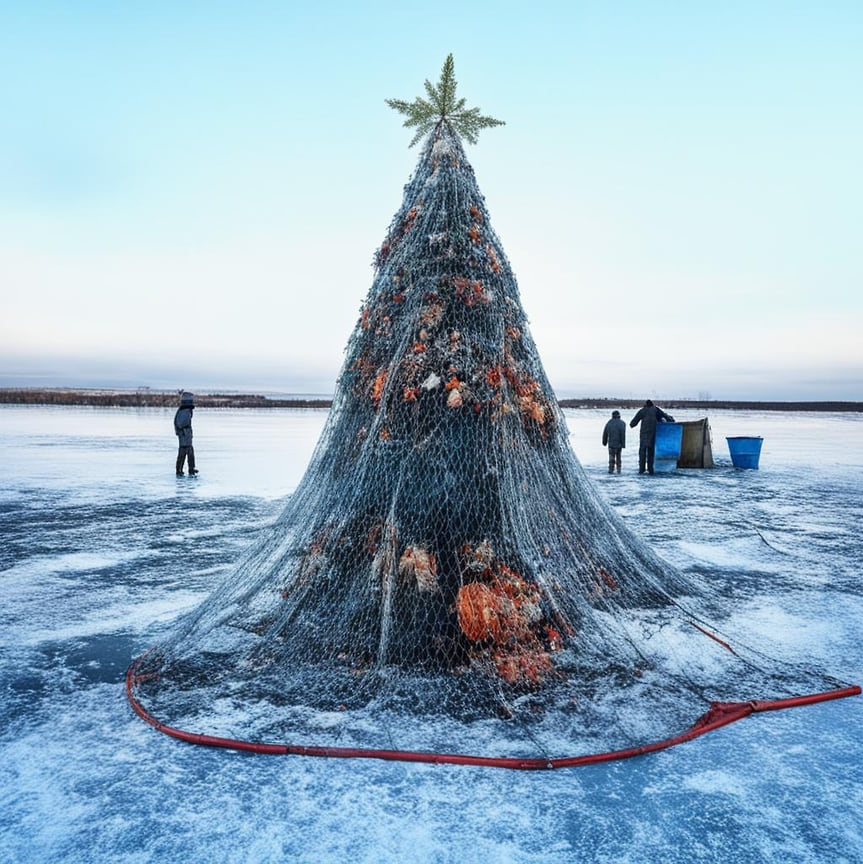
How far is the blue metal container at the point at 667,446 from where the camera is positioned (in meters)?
14.5

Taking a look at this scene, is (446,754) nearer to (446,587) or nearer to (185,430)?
(446,587)

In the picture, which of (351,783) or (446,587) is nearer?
(351,783)

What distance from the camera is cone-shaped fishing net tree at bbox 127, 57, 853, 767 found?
2.93 metres

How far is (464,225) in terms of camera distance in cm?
427

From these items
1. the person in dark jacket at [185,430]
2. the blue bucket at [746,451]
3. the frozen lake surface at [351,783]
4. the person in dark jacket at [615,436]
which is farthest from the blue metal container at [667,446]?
the person in dark jacket at [185,430]

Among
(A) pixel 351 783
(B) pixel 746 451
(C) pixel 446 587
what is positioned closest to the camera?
(A) pixel 351 783

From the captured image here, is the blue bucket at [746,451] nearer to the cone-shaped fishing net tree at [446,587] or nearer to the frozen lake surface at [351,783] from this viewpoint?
the frozen lake surface at [351,783]

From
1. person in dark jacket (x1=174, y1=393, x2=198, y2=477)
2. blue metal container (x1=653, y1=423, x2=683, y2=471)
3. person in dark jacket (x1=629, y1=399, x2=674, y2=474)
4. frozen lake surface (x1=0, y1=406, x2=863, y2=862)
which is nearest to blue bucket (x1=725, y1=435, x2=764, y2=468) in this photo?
blue metal container (x1=653, y1=423, x2=683, y2=471)

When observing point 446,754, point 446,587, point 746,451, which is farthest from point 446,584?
point 746,451

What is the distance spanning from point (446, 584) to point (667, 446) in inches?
489

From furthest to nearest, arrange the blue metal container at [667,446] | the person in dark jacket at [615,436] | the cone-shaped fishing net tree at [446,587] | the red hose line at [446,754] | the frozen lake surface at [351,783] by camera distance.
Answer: the blue metal container at [667,446], the person in dark jacket at [615,436], the cone-shaped fishing net tree at [446,587], the red hose line at [446,754], the frozen lake surface at [351,783]

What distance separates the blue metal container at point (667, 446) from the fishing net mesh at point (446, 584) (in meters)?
10.2

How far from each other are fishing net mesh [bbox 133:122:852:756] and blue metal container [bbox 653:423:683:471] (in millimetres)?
10214

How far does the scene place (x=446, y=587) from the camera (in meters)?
3.52
